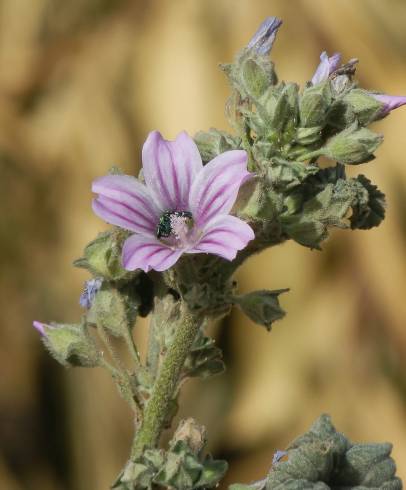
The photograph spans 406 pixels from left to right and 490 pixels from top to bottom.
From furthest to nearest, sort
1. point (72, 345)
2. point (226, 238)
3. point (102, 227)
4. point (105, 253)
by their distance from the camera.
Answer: point (102, 227) < point (72, 345) < point (105, 253) < point (226, 238)

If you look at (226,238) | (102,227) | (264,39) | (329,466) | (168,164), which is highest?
(102,227)

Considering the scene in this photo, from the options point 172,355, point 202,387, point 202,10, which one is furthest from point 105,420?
point 172,355

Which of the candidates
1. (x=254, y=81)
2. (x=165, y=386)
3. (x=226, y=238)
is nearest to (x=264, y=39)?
(x=254, y=81)

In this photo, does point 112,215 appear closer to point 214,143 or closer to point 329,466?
point 214,143

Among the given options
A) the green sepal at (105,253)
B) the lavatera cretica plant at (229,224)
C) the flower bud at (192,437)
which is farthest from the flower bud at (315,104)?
the flower bud at (192,437)

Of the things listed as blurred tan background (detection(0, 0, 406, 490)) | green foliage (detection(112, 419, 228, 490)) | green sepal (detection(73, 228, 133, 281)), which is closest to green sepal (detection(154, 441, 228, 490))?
green foliage (detection(112, 419, 228, 490))

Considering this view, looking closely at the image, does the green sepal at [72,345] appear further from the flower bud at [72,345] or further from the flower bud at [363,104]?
the flower bud at [363,104]
